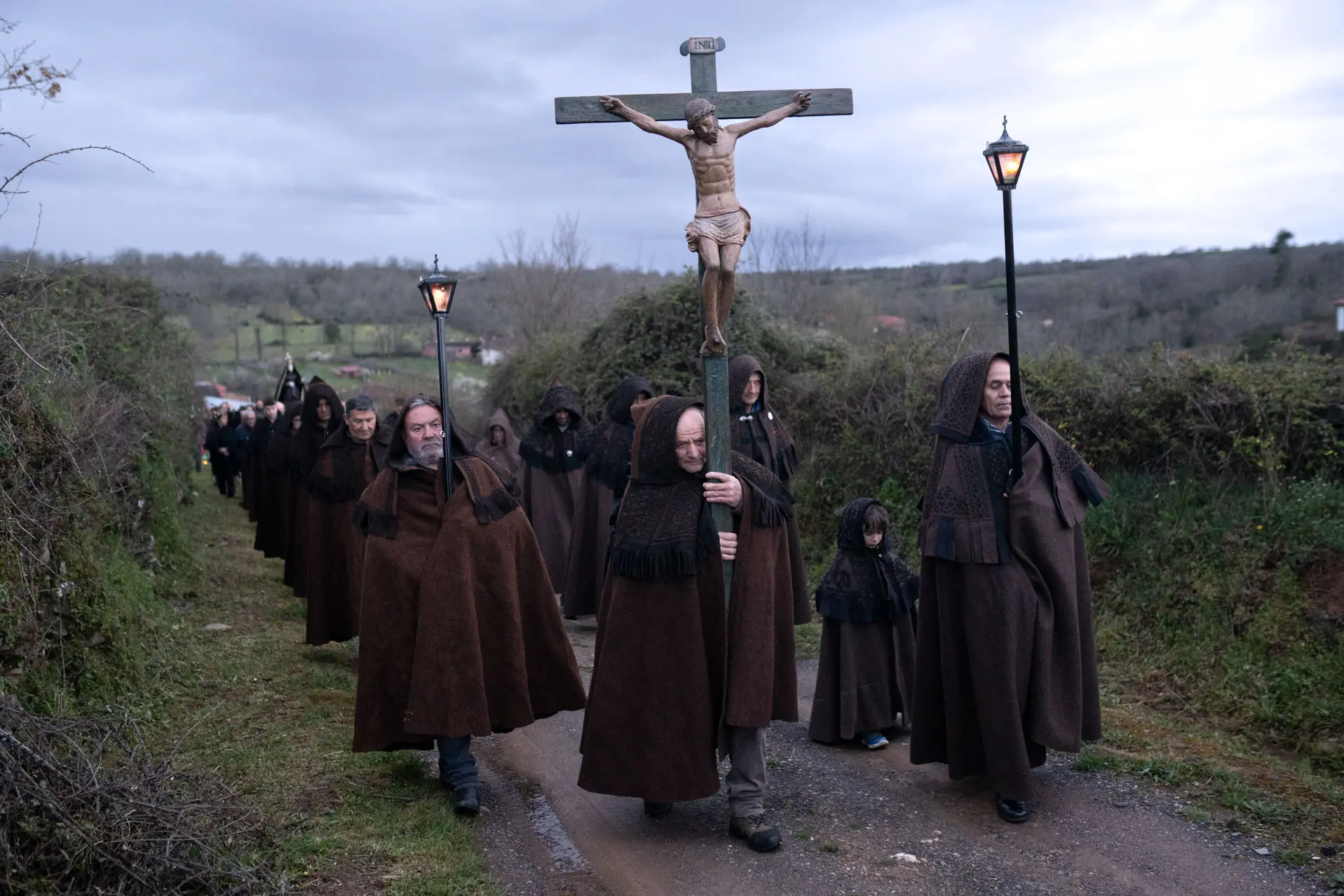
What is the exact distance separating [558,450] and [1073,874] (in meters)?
7.88

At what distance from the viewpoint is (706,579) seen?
5605mm

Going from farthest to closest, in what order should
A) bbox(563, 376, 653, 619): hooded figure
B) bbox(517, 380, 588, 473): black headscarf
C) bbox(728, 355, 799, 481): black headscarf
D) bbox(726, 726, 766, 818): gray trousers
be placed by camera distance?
bbox(517, 380, 588, 473): black headscarf < bbox(563, 376, 653, 619): hooded figure < bbox(728, 355, 799, 481): black headscarf < bbox(726, 726, 766, 818): gray trousers

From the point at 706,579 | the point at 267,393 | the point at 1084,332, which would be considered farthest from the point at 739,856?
the point at 267,393

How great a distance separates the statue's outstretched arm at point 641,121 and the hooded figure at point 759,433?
11.1 ft

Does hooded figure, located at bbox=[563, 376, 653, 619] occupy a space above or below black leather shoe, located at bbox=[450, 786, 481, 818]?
above

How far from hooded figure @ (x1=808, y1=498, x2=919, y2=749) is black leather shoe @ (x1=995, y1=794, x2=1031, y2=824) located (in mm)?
1314

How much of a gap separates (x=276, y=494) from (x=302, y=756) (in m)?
8.27

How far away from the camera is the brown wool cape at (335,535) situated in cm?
905

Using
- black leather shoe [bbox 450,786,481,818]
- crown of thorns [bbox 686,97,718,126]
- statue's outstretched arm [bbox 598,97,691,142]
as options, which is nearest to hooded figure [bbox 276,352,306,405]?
black leather shoe [bbox 450,786,481,818]

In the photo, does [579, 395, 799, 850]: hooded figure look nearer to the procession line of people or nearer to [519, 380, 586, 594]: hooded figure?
the procession line of people

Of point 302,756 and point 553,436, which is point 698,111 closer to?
point 302,756

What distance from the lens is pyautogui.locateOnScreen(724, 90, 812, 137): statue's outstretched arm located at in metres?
5.72

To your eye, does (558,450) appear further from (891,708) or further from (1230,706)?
(1230,706)

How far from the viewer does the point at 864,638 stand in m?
7.13
